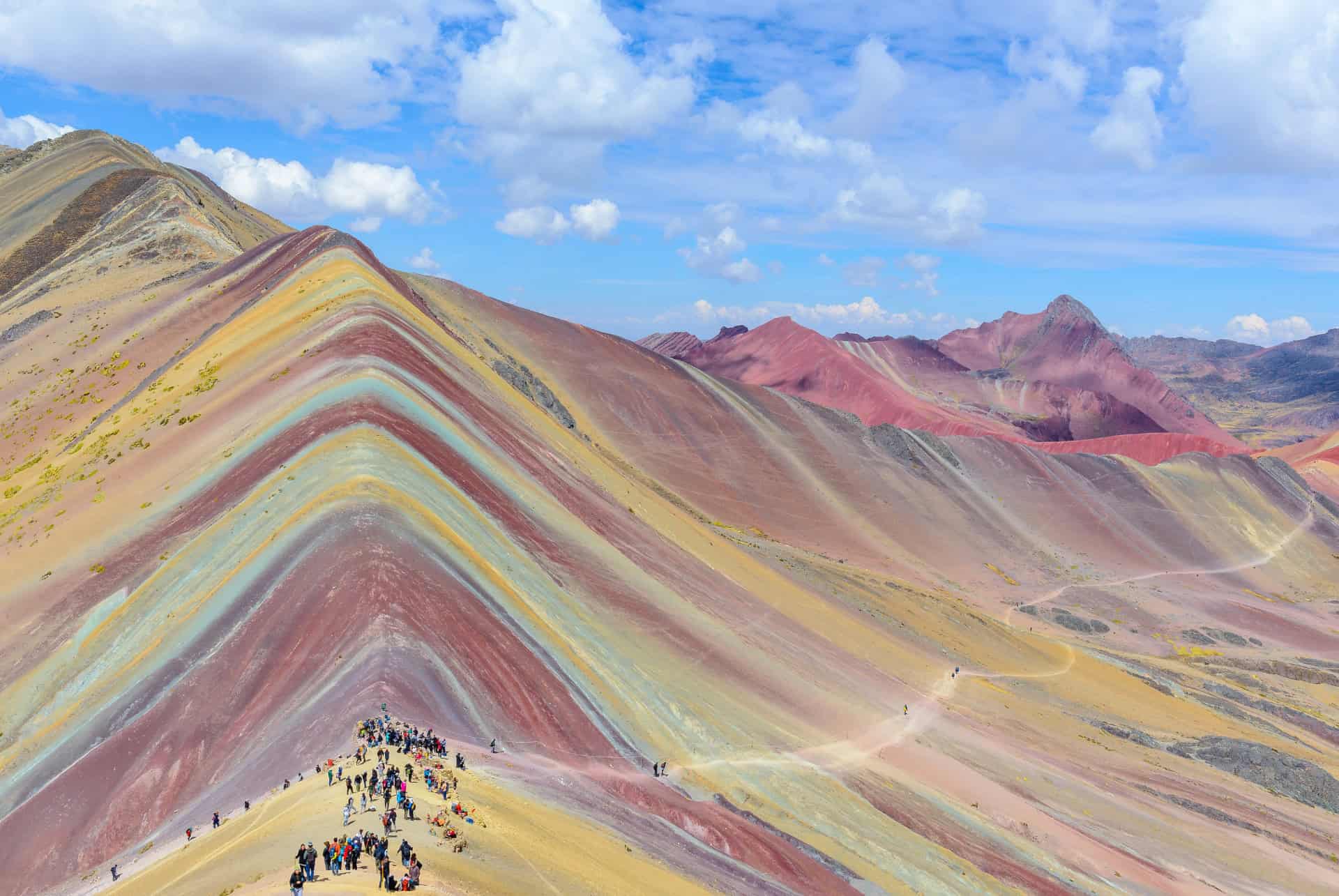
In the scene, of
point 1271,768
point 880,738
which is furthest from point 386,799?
point 1271,768

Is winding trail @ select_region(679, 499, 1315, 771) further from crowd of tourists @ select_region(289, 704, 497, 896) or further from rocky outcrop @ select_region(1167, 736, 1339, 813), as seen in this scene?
crowd of tourists @ select_region(289, 704, 497, 896)

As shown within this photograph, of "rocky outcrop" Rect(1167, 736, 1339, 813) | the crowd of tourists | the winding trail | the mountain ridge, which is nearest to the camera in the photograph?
the crowd of tourists

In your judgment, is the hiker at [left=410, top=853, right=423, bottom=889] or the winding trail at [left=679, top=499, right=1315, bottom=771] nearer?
the hiker at [left=410, top=853, right=423, bottom=889]

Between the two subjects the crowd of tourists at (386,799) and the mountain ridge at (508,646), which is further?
the mountain ridge at (508,646)

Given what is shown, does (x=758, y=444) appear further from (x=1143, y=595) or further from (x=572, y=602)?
(x=572, y=602)

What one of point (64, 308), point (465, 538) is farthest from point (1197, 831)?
point (64, 308)

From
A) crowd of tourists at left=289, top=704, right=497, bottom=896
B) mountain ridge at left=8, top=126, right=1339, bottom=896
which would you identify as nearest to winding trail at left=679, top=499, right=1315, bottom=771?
mountain ridge at left=8, top=126, right=1339, bottom=896

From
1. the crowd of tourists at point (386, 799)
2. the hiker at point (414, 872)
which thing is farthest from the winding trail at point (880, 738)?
the hiker at point (414, 872)

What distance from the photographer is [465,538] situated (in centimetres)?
3222

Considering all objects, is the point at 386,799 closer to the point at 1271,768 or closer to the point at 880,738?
the point at 880,738

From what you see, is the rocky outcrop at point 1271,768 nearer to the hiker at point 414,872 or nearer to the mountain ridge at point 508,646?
the mountain ridge at point 508,646

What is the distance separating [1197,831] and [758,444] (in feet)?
196

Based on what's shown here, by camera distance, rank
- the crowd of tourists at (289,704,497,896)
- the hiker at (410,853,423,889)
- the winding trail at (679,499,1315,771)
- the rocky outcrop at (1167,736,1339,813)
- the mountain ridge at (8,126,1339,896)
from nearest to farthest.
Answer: the hiker at (410,853,423,889) → the crowd of tourists at (289,704,497,896) → the mountain ridge at (8,126,1339,896) → the winding trail at (679,499,1315,771) → the rocky outcrop at (1167,736,1339,813)

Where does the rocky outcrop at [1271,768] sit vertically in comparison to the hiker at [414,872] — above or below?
above
